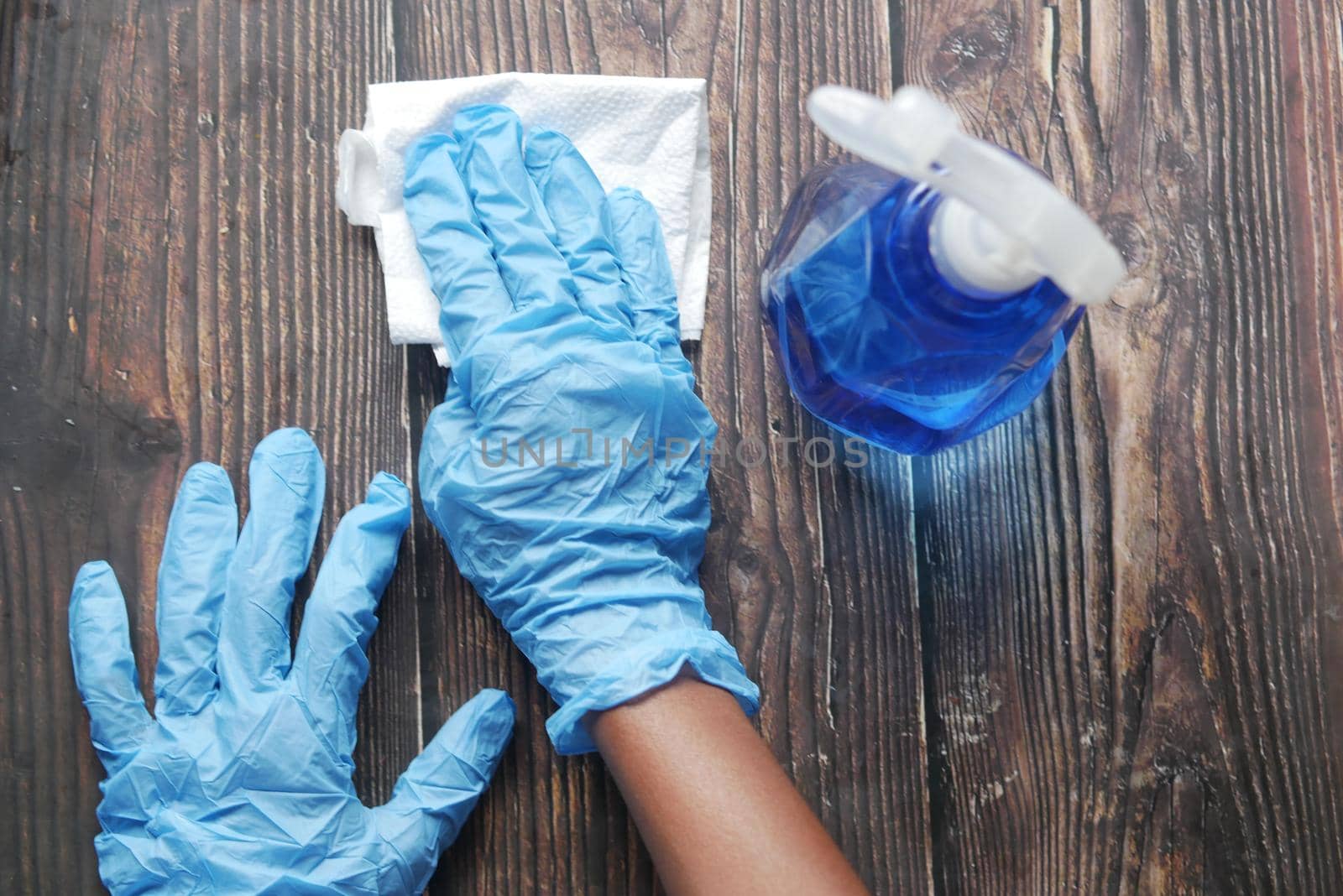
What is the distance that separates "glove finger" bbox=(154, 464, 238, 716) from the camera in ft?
2.13

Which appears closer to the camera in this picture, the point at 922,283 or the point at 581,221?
the point at 922,283

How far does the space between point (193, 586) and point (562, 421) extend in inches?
11.5

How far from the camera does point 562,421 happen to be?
0.62 metres

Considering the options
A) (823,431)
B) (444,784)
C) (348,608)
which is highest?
(823,431)

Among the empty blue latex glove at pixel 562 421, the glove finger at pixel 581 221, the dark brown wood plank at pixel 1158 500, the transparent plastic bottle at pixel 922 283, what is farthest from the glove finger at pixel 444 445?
the dark brown wood plank at pixel 1158 500

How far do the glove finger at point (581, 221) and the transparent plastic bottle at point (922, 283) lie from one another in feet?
0.36

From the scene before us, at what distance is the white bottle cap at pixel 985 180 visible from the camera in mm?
396

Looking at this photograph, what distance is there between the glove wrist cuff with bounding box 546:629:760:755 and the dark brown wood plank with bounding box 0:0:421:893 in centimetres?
14

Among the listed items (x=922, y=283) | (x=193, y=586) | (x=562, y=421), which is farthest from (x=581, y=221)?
(x=193, y=586)

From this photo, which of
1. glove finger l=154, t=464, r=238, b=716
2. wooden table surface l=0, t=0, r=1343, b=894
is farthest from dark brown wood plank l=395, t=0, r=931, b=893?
glove finger l=154, t=464, r=238, b=716

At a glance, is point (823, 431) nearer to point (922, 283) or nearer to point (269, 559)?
point (922, 283)

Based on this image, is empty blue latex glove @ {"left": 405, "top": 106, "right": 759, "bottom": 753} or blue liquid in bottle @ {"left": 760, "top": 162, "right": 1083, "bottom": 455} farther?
empty blue latex glove @ {"left": 405, "top": 106, "right": 759, "bottom": 753}

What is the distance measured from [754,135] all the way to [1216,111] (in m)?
0.36

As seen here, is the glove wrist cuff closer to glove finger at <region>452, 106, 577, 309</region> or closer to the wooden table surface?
the wooden table surface
